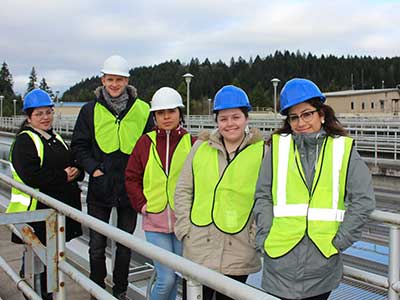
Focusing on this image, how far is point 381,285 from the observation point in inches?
88.9

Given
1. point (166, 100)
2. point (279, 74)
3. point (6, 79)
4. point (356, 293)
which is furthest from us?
point (279, 74)

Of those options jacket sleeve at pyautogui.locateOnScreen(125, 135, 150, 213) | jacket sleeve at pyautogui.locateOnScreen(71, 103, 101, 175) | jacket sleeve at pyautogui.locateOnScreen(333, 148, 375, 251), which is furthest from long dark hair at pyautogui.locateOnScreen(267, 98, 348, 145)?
jacket sleeve at pyautogui.locateOnScreen(71, 103, 101, 175)

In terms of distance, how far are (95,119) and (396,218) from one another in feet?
7.38

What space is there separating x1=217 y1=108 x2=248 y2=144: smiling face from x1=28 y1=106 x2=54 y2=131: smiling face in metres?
1.68

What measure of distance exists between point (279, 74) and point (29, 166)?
122637mm

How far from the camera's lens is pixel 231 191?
262 centimetres

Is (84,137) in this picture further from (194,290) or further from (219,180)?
(194,290)

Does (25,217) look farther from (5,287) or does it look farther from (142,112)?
(5,287)

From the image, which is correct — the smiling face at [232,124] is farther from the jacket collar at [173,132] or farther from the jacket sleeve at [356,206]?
the jacket sleeve at [356,206]

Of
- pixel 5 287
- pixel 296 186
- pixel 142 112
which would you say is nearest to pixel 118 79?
pixel 142 112

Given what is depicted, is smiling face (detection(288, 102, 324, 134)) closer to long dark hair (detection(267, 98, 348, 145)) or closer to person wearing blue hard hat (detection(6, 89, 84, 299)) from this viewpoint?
long dark hair (detection(267, 98, 348, 145))

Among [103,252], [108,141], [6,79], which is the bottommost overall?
[103,252]

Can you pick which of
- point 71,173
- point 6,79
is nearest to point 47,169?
point 71,173

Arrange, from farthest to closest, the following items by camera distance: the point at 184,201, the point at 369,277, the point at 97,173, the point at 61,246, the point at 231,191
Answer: the point at 97,173 → the point at 61,246 → the point at 184,201 → the point at 231,191 → the point at 369,277
